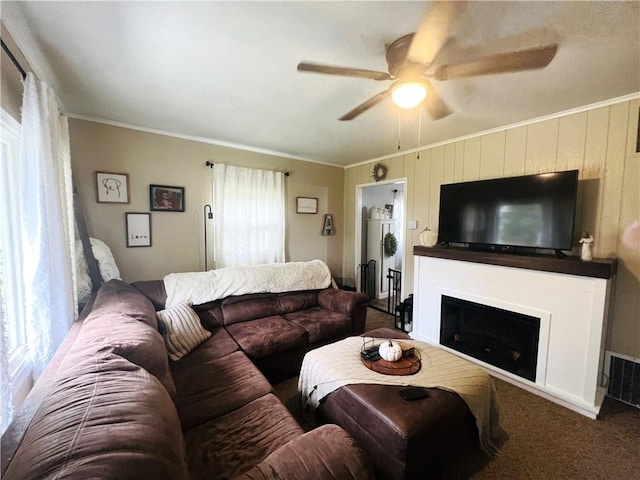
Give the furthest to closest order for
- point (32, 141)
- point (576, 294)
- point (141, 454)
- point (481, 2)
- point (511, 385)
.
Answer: point (511, 385)
point (576, 294)
point (32, 141)
point (481, 2)
point (141, 454)

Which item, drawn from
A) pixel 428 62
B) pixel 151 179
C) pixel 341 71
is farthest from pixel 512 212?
pixel 151 179

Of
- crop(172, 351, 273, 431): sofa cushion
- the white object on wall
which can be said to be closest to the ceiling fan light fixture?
the white object on wall

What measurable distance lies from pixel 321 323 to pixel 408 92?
6.75 ft

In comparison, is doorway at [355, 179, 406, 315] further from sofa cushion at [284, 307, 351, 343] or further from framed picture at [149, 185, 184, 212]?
framed picture at [149, 185, 184, 212]

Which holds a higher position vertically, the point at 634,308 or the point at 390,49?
the point at 390,49

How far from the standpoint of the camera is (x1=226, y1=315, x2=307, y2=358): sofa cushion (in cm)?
213

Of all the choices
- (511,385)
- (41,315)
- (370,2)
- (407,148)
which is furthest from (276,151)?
(511,385)

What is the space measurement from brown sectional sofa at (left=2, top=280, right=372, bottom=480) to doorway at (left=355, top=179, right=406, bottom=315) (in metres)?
2.48

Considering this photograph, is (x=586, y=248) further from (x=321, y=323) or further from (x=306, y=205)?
(x=306, y=205)

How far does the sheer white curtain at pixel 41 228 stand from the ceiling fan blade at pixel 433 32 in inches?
81.2

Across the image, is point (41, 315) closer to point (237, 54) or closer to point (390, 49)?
point (237, 54)

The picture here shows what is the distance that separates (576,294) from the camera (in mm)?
1996

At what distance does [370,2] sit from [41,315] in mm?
2351

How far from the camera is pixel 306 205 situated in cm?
407
